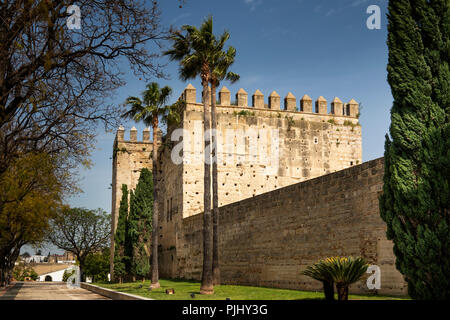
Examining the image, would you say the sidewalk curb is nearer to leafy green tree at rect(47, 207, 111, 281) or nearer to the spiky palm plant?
the spiky palm plant

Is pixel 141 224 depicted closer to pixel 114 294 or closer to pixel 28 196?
pixel 28 196

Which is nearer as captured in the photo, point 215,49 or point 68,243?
point 215,49

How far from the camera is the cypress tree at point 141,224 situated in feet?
90.6

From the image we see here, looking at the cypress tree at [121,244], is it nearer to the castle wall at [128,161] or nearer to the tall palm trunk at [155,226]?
the castle wall at [128,161]

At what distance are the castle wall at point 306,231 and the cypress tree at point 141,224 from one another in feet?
20.4

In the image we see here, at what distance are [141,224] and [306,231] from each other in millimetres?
14180

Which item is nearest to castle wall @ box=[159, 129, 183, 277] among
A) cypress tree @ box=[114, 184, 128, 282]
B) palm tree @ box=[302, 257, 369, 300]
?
cypress tree @ box=[114, 184, 128, 282]

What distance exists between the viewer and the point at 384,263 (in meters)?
12.2

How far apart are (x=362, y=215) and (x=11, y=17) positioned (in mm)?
9455

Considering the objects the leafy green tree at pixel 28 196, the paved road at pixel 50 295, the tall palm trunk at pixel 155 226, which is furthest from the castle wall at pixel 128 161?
the tall palm trunk at pixel 155 226

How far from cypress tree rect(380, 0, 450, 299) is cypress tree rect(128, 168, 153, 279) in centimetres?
2015

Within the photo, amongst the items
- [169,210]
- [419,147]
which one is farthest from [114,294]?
[419,147]
